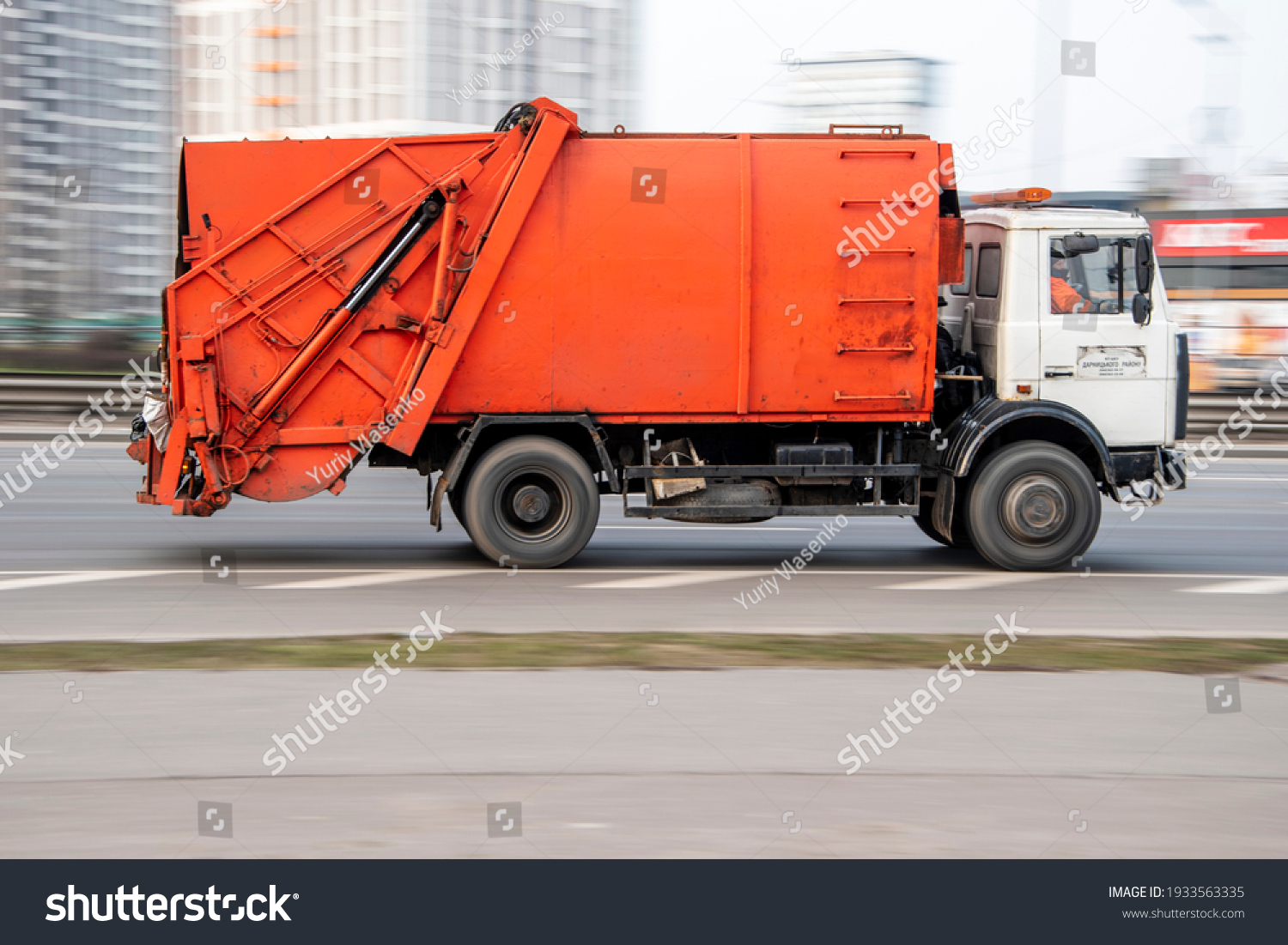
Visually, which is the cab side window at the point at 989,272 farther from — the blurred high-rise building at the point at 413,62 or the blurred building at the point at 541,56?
the blurred high-rise building at the point at 413,62

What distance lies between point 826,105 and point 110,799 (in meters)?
32.6

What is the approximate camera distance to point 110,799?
4781mm

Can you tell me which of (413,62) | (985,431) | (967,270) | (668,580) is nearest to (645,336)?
(668,580)

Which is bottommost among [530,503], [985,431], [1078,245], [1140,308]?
[530,503]

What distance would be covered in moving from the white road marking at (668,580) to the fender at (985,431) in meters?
1.55

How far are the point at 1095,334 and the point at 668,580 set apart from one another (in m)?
3.73

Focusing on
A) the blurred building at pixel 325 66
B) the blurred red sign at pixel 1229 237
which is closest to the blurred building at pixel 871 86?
the blurred red sign at pixel 1229 237

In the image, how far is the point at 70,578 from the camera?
31.1 feet

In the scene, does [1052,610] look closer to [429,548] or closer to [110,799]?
Answer: [429,548]

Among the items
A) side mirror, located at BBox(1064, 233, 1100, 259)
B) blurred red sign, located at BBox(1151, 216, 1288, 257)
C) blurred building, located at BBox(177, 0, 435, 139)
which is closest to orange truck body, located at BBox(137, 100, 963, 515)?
side mirror, located at BBox(1064, 233, 1100, 259)

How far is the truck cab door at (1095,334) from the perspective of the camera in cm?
1016

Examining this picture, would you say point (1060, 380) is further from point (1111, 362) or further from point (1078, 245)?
point (1078, 245)

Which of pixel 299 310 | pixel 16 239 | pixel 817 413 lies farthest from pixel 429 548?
pixel 16 239

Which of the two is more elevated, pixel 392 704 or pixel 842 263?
pixel 842 263
